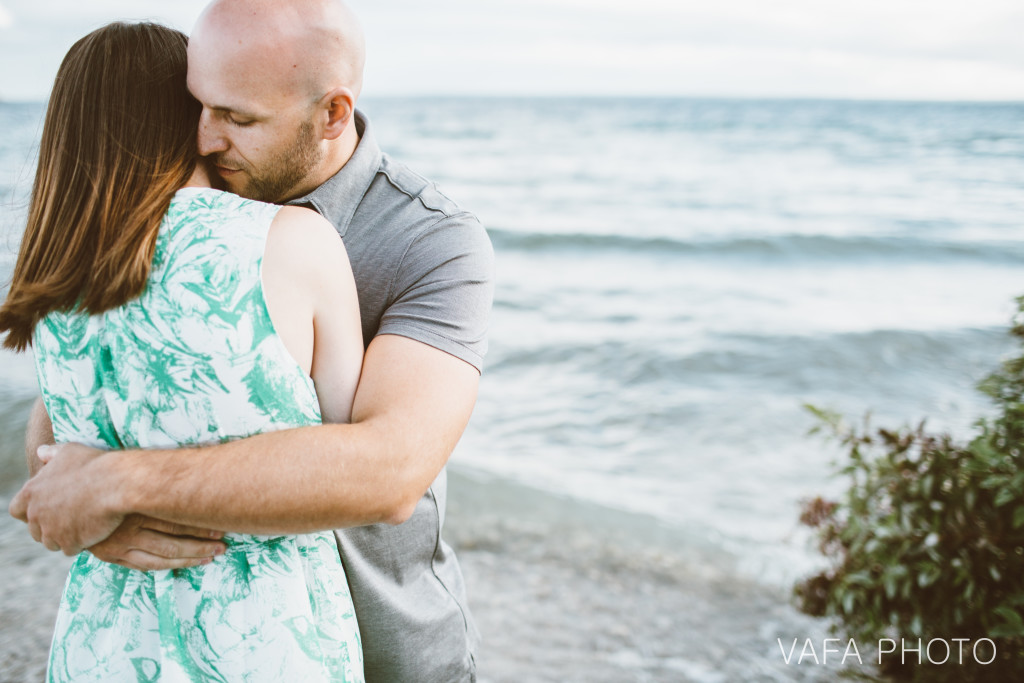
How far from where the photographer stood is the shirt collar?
159cm

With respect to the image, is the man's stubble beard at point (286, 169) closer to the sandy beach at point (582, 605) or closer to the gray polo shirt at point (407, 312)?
the gray polo shirt at point (407, 312)

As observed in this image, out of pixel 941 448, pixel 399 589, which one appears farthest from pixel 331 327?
pixel 941 448

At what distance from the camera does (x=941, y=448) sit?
2824 mm

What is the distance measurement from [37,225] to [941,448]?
2.94m

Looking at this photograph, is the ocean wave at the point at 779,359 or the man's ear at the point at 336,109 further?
the ocean wave at the point at 779,359

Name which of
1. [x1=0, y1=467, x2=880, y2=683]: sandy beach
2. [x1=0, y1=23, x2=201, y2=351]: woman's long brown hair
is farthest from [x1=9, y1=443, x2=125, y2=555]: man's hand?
[x1=0, y1=467, x2=880, y2=683]: sandy beach

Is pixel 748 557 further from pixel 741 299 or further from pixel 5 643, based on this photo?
pixel 741 299

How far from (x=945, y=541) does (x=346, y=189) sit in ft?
8.04

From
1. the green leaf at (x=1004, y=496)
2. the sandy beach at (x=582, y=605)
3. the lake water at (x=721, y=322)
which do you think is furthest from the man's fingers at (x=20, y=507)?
the green leaf at (x=1004, y=496)

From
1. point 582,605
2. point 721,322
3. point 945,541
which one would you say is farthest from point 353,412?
point 721,322

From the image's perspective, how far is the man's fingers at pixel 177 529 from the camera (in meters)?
1.22

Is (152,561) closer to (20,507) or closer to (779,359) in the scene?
(20,507)

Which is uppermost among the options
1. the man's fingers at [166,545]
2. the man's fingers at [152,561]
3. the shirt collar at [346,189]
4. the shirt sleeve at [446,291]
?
the shirt collar at [346,189]

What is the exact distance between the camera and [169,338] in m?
1.14
